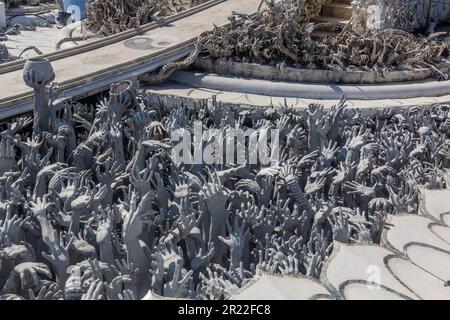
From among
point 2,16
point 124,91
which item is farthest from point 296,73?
point 2,16

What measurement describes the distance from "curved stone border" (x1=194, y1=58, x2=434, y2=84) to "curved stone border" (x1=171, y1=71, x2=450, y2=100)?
0.22m

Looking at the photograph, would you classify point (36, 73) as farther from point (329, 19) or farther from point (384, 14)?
point (329, 19)

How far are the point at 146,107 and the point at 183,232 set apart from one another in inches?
174

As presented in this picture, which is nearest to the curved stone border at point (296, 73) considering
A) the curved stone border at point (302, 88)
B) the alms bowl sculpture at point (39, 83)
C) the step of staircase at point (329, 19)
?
the curved stone border at point (302, 88)

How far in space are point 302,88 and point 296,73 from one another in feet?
1.73

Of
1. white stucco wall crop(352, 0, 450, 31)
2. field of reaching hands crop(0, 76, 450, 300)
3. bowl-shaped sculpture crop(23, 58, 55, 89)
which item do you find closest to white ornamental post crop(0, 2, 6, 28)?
field of reaching hands crop(0, 76, 450, 300)

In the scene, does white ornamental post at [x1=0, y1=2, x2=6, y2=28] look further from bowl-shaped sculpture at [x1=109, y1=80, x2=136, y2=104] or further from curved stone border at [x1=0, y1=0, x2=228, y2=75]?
bowl-shaped sculpture at [x1=109, y1=80, x2=136, y2=104]

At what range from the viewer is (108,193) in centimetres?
942

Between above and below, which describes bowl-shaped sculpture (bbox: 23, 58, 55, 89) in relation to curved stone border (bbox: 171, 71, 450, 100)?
above

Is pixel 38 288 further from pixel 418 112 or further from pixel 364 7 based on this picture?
pixel 364 7

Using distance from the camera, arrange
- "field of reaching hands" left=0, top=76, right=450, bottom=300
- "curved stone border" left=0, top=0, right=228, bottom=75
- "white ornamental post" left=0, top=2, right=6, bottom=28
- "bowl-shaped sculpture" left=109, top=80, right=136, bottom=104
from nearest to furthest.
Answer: "field of reaching hands" left=0, top=76, right=450, bottom=300, "bowl-shaped sculpture" left=109, top=80, right=136, bottom=104, "curved stone border" left=0, top=0, right=228, bottom=75, "white ornamental post" left=0, top=2, right=6, bottom=28

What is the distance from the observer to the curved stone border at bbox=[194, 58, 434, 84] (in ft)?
43.5

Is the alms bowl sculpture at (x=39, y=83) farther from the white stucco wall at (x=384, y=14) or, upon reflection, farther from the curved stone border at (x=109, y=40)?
the white stucco wall at (x=384, y=14)

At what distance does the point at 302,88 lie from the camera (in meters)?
13.0
